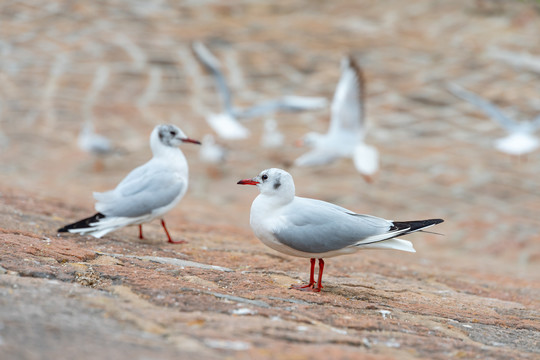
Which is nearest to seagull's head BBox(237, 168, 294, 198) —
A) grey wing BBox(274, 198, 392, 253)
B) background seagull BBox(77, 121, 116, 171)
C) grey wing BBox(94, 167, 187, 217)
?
grey wing BBox(274, 198, 392, 253)

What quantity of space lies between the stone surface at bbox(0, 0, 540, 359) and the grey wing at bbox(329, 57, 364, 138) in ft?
6.11

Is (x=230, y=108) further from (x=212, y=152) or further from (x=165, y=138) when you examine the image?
(x=165, y=138)

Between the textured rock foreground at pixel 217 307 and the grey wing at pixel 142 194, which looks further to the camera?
the grey wing at pixel 142 194

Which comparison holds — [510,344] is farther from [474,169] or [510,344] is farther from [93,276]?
[474,169]

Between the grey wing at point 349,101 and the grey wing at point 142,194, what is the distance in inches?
134

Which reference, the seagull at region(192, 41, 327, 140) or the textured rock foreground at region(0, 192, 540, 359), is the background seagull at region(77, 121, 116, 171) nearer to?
the seagull at region(192, 41, 327, 140)

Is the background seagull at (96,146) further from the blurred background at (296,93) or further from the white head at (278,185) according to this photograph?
the white head at (278,185)

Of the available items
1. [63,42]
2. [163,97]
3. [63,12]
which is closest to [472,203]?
[163,97]

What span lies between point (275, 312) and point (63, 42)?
48.1ft

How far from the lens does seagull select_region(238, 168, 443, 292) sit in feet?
12.0

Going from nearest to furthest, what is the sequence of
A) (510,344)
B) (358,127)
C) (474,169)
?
(510,344) → (358,127) → (474,169)

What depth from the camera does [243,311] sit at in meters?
2.87

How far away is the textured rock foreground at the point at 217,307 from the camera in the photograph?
2291 millimetres

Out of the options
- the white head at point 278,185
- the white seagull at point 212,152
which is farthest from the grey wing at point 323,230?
the white seagull at point 212,152
